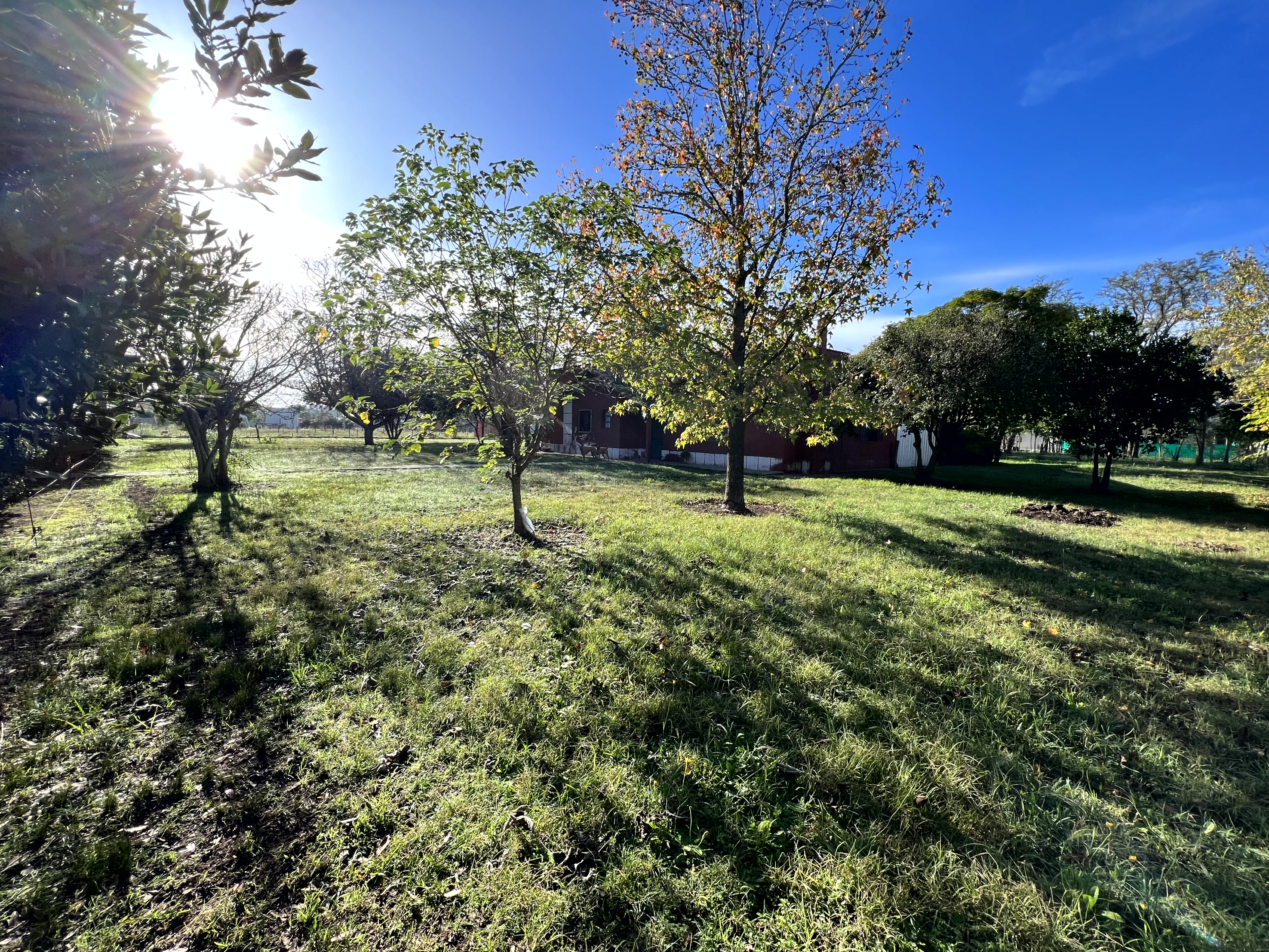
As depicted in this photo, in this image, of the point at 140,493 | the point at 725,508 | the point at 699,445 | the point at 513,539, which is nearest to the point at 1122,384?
the point at 725,508

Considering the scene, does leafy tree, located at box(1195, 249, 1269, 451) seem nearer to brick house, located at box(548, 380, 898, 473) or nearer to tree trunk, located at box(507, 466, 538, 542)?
brick house, located at box(548, 380, 898, 473)

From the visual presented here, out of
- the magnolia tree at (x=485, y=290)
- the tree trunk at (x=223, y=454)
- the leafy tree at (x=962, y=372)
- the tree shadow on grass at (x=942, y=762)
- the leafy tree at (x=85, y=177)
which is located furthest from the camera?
the leafy tree at (x=962, y=372)

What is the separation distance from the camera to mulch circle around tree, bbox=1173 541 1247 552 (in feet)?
24.9

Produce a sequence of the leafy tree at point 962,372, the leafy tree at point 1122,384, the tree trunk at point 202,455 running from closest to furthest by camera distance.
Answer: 1. the tree trunk at point 202,455
2. the leafy tree at point 1122,384
3. the leafy tree at point 962,372

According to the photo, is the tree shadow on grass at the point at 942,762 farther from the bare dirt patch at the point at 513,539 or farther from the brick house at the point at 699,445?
the brick house at the point at 699,445

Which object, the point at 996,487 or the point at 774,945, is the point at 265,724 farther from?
the point at 996,487

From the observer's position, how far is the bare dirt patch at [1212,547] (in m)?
7.58

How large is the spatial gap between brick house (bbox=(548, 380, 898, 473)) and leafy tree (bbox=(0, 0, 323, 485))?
13.4 metres

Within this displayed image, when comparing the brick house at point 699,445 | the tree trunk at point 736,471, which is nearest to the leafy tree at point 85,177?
the tree trunk at point 736,471

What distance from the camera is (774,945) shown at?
1715mm

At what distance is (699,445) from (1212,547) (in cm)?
1720

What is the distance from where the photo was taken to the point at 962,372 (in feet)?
48.3

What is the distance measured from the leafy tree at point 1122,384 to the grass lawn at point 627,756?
398 inches

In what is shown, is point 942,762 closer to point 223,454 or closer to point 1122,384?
point 223,454
